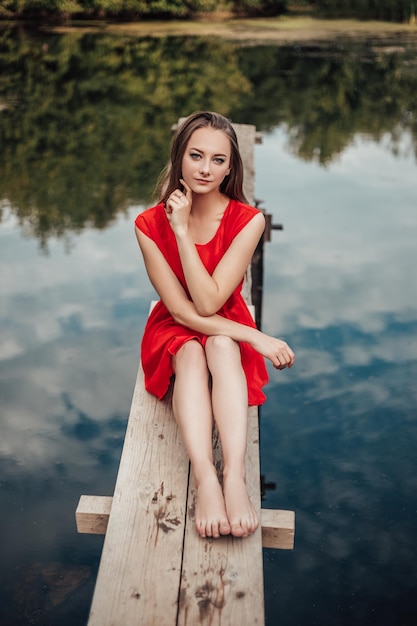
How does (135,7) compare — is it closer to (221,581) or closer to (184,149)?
(184,149)

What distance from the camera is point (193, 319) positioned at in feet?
10.4

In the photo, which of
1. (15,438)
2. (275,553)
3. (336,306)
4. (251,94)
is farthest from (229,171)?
(251,94)

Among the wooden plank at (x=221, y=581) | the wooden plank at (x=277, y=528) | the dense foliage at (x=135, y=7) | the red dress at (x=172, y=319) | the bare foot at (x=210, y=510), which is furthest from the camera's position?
the dense foliage at (x=135, y=7)

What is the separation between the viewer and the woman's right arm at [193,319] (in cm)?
302

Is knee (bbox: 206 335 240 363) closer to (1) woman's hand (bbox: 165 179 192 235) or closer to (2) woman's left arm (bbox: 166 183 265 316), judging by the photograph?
(2) woman's left arm (bbox: 166 183 265 316)

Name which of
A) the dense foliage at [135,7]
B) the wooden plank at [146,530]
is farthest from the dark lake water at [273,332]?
the dense foliage at [135,7]

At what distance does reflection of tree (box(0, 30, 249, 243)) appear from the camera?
29.3ft

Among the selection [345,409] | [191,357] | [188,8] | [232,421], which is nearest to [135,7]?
[188,8]

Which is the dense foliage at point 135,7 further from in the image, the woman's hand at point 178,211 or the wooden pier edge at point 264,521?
the wooden pier edge at point 264,521

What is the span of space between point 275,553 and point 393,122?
33.0 ft

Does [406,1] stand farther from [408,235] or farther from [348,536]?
[348,536]

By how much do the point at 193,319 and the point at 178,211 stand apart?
0.43 m

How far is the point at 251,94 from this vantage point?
49.7 feet

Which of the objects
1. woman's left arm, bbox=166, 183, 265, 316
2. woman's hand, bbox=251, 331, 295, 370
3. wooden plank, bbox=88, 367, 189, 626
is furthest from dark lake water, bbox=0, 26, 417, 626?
woman's left arm, bbox=166, 183, 265, 316
